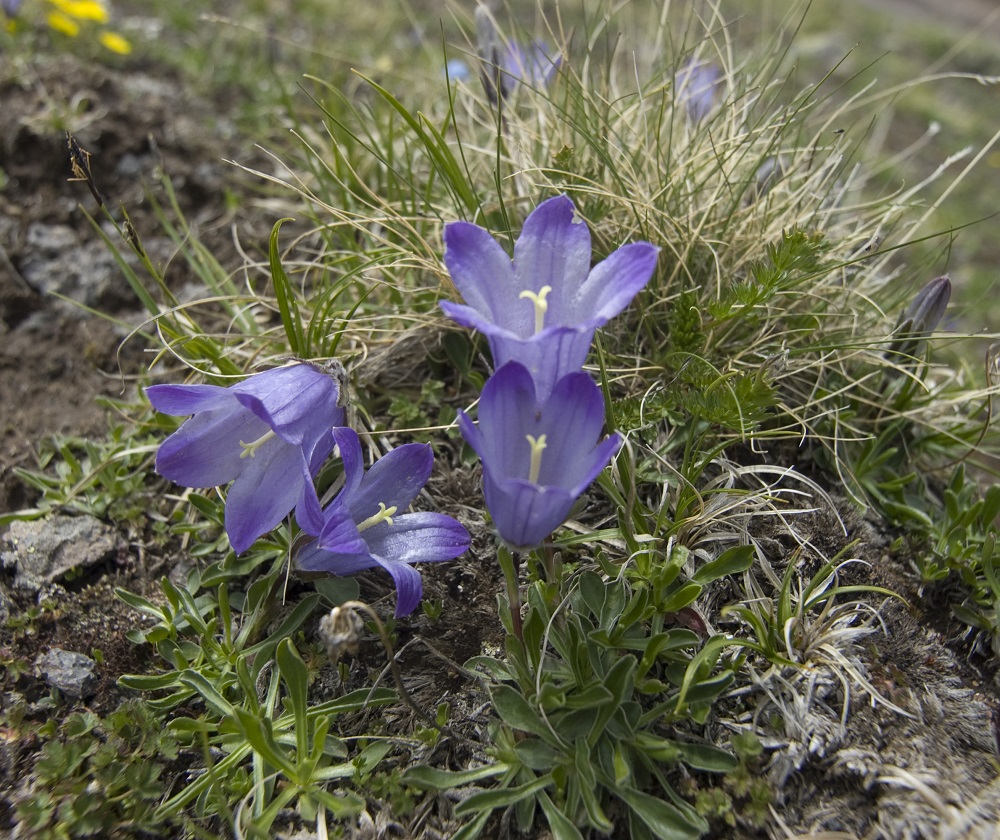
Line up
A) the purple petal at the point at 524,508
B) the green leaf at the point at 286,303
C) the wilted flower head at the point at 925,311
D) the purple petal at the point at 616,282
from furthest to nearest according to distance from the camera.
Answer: the wilted flower head at the point at 925,311 < the green leaf at the point at 286,303 < the purple petal at the point at 616,282 < the purple petal at the point at 524,508

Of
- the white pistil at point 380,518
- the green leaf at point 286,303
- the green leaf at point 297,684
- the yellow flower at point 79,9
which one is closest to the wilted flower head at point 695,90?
the green leaf at point 286,303

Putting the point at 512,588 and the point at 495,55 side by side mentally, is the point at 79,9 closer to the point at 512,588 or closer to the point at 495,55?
the point at 495,55

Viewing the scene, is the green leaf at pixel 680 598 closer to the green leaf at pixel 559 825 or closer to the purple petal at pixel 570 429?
the purple petal at pixel 570 429

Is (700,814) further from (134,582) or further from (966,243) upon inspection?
(966,243)

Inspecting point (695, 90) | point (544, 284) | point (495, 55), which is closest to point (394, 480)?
point (544, 284)

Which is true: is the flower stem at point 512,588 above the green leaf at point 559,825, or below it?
above
